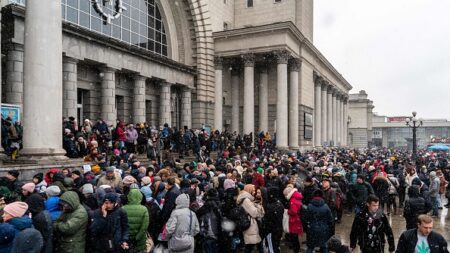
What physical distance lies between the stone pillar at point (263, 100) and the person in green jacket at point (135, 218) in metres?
27.9

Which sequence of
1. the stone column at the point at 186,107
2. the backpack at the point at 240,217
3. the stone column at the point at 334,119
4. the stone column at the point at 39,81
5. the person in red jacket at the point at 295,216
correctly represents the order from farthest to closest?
the stone column at the point at 334,119
the stone column at the point at 186,107
the stone column at the point at 39,81
the person in red jacket at the point at 295,216
the backpack at the point at 240,217

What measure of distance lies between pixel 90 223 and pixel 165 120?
73.5 feet

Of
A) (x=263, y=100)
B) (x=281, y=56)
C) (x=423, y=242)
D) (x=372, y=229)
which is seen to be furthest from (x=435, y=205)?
(x=263, y=100)

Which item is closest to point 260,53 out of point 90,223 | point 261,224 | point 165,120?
point 165,120

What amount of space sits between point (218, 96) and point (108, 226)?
89.6ft

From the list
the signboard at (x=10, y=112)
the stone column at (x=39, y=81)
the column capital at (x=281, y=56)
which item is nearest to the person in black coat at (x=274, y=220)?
the stone column at (x=39, y=81)

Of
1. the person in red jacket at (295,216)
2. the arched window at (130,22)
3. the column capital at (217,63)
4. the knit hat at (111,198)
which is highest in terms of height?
the arched window at (130,22)

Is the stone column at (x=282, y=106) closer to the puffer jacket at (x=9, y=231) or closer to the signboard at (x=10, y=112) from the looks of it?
the signboard at (x=10, y=112)

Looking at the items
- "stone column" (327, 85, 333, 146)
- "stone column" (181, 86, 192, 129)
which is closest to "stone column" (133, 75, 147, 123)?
"stone column" (181, 86, 192, 129)

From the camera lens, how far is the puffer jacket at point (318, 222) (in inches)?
318

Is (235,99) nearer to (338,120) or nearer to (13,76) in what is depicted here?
(13,76)

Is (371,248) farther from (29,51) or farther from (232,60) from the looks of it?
(232,60)

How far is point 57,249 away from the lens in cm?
560

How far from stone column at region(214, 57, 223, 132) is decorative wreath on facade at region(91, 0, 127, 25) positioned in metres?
9.85
